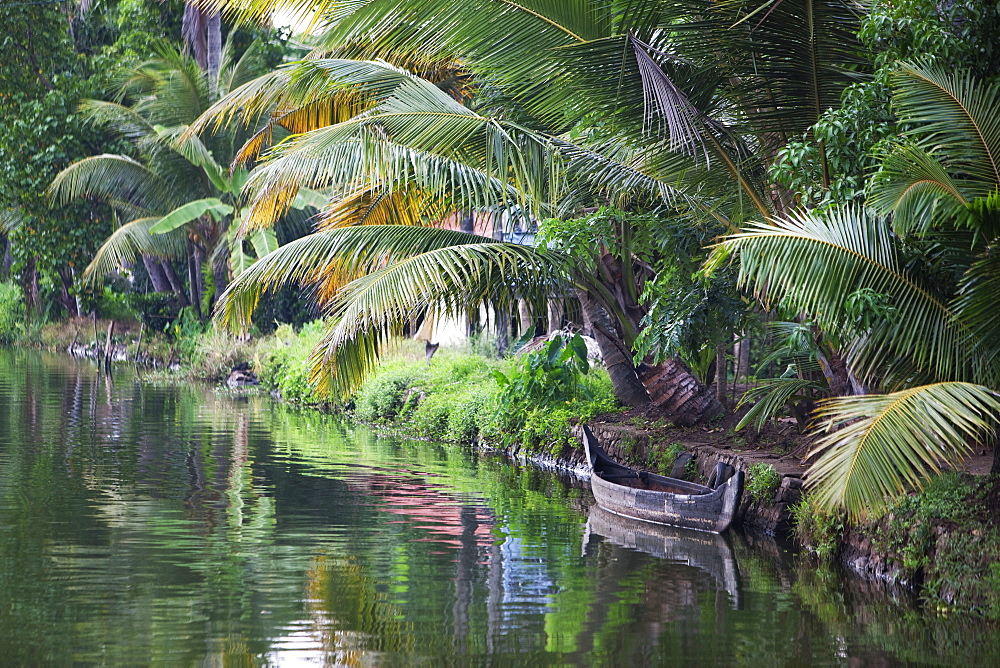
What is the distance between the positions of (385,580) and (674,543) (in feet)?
10.3

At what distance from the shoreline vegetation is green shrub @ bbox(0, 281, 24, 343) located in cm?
1353

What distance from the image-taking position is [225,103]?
15938mm

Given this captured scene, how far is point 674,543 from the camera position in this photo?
407 inches

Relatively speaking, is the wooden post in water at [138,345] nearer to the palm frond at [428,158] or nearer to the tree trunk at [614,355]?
the palm frond at [428,158]

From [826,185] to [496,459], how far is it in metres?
7.87

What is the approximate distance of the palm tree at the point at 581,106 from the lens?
31.6 ft

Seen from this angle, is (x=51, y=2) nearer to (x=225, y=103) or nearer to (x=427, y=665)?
(x=225, y=103)

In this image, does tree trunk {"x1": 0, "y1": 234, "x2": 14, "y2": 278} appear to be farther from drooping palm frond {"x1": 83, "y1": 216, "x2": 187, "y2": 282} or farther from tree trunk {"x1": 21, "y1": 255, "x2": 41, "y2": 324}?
drooping palm frond {"x1": 83, "y1": 216, "x2": 187, "y2": 282}

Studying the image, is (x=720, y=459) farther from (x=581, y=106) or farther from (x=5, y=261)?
(x=5, y=261)

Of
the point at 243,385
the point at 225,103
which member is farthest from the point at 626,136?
the point at 243,385

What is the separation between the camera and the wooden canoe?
1035 centimetres

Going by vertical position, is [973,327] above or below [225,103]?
below

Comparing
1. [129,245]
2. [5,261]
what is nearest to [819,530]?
[129,245]

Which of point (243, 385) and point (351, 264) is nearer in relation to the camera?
point (351, 264)
